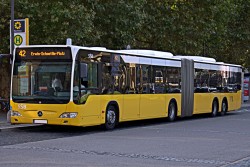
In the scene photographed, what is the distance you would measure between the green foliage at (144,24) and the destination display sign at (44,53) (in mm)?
4756

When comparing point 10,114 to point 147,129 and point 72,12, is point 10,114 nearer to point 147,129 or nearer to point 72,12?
point 147,129

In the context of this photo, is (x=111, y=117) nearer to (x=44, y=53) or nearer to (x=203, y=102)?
(x=44, y=53)

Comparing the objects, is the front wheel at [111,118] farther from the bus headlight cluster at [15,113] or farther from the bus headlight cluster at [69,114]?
the bus headlight cluster at [15,113]

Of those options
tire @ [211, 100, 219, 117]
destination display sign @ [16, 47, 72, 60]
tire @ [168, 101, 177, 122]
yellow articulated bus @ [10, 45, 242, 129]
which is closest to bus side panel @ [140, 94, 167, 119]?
yellow articulated bus @ [10, 45, 242, 129]

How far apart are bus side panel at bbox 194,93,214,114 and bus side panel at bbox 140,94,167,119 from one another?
336 cm

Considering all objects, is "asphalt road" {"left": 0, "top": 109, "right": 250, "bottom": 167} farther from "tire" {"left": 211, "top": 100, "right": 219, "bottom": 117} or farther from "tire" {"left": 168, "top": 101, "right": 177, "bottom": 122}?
"tire" {"left": 211, "top": 100, "right": 219, "bottom": 117}


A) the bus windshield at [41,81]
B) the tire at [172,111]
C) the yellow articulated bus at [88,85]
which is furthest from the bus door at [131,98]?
the tire at [172,111]

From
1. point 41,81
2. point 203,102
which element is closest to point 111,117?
point 41,81

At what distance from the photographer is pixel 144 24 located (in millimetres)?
29797

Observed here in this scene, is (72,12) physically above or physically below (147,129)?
above

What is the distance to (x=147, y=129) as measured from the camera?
1880cm

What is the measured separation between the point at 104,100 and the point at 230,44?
2444 cm

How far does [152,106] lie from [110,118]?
10.5ft

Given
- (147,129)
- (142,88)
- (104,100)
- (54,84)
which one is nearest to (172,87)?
(142,88)
